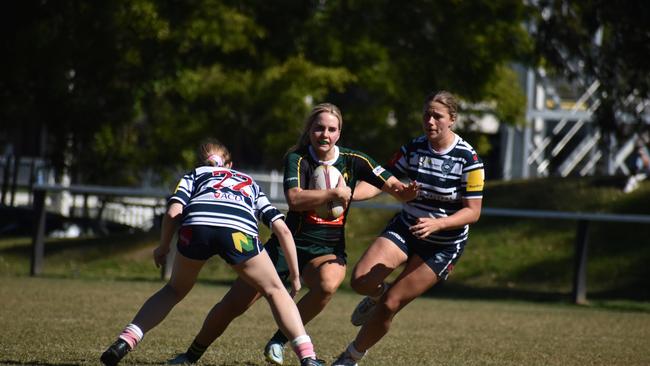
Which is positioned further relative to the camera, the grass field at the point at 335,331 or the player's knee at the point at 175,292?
the grass field at the point at 335,331

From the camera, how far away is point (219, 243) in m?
6.97

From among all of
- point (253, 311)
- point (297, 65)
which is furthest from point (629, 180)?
point (253, 311)

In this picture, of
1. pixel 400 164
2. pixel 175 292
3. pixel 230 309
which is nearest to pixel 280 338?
pixel 230 309

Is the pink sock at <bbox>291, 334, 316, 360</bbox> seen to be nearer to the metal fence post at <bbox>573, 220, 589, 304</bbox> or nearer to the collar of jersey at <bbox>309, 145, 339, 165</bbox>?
the collar of jersey at <bbox>309, 145, 339, 165</bbox>

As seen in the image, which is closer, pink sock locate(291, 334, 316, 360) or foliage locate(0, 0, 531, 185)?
pink sock locate(291, 334, 316, 360)

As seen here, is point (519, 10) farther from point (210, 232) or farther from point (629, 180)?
point (210, 232)

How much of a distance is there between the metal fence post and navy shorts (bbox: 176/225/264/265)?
387 inches

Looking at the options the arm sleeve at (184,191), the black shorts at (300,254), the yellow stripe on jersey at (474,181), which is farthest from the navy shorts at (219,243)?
the yellow stripe on jersey at (474,181)

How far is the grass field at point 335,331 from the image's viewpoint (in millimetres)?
8594

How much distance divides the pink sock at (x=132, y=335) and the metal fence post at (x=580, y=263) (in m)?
10.0

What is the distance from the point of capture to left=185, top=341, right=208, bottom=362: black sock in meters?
7.77

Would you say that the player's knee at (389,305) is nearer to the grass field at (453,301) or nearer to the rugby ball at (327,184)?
the rugby ball at (327,184)

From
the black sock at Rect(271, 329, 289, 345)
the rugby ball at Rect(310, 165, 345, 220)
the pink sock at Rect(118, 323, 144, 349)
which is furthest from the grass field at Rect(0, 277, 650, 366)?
the rugby ball at Rect(310, 165, 345, 220)

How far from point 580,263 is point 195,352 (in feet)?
30.8
